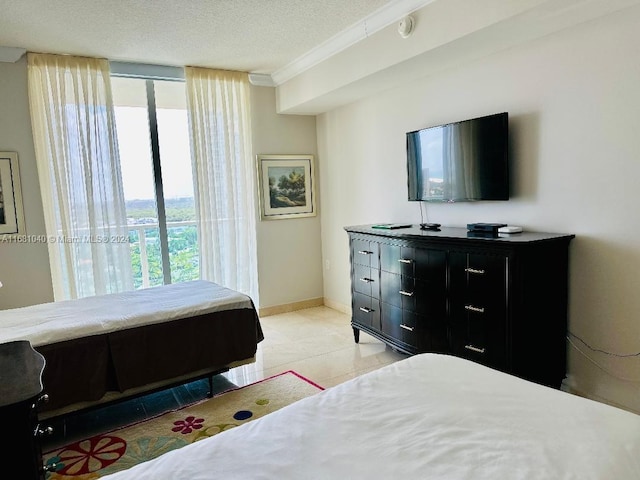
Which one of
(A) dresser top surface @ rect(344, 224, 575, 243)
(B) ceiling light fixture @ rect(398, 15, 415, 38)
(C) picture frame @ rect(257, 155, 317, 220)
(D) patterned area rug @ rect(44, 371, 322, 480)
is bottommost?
(D) patterned area rug @ rect(44, 371, 322, 480)

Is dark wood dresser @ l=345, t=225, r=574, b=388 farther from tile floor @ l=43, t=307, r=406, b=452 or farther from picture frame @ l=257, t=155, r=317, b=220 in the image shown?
picture frame @ l=257, t=155, r=317, b=220

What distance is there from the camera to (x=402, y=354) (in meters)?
3.71

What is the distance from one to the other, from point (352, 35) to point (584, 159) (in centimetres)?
198

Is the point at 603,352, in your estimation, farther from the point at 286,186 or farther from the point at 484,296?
the point at 286,186

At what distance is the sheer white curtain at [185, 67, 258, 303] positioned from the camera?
14.7 ft

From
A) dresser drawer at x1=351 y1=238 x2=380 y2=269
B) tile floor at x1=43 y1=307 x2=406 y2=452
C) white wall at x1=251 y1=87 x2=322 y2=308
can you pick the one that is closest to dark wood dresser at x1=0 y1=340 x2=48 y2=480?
tile floor at x1=43 y1=307 x2=406 y2=452

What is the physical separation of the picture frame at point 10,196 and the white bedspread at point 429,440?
11.2ft

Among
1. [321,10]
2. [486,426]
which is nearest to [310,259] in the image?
[321,10]

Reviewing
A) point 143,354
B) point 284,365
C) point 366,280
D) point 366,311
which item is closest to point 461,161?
point 366,280

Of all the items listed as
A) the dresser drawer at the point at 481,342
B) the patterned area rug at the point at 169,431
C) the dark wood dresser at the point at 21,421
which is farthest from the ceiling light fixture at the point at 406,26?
the dark wood dresser at the point at 21,421

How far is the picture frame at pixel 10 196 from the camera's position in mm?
3689

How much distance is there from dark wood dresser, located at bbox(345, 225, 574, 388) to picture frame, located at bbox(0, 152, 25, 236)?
3.10 m

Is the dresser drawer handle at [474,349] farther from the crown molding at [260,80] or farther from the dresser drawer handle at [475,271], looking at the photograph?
the crown molding at [260,80]

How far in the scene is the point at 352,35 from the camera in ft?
11.5
